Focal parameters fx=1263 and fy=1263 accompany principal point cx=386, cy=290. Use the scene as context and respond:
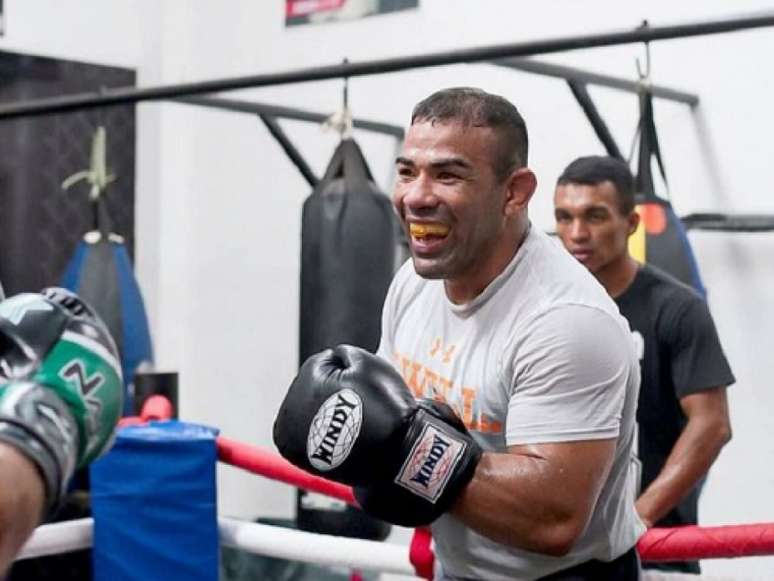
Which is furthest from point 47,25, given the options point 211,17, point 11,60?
point 211,17

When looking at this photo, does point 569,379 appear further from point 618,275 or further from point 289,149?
point 289,149

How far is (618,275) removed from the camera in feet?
7.91

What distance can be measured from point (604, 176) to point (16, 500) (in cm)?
173

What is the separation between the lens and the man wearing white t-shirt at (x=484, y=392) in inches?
58.4

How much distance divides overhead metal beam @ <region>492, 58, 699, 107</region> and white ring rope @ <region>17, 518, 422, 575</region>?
3.52 feet

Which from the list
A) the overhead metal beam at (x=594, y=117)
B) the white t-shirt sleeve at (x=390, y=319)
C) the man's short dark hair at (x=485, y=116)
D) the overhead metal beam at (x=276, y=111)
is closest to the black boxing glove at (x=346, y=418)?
the white t-shirt sleeve at (x=390, y=319)

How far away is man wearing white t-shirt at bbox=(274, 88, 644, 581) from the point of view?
1.48 metres

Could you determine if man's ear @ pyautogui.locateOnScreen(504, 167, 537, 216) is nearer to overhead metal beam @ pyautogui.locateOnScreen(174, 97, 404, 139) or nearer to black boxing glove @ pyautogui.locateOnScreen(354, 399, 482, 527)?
black boxing glove @ pyautogui.locateOnScreen(354, 399, 482, 527)

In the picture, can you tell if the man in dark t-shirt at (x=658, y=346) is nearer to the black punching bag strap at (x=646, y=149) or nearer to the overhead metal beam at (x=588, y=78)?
the black punching bag strap at (x=646, y=149)

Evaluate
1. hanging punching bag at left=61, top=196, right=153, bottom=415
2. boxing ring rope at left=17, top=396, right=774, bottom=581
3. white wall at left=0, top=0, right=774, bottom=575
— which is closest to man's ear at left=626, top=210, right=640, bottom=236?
white wall at left=0, top=0, right=774, bottom=575

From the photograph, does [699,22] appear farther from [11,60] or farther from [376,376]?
[11,60]

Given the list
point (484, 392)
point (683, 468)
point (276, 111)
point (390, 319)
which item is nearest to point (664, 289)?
point (683, 468)

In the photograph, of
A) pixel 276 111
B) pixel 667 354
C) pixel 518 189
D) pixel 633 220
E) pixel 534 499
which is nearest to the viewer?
pixel 534 499

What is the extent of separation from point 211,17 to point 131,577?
2.19 m
